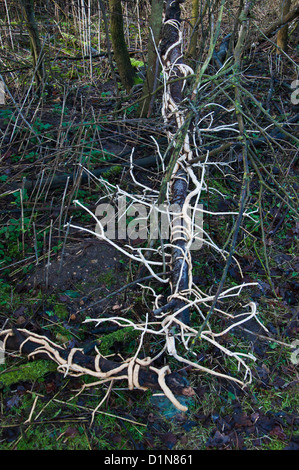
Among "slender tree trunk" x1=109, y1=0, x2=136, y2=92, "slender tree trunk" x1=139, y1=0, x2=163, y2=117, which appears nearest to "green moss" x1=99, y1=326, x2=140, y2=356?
"slender tree trunk" x1=139, y1=0, x2=163, y2=117

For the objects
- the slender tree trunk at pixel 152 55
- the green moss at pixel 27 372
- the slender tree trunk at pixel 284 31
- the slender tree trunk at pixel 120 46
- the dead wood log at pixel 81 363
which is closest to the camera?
the dead wood log at pixel 81 363

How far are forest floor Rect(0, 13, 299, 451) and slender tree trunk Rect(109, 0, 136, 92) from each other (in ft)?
2.77

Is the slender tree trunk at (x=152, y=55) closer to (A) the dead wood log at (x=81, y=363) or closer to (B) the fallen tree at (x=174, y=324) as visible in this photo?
(B) the fallen tree at (x=174, y=324)

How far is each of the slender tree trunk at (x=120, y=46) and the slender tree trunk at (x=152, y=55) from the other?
1.97 ft

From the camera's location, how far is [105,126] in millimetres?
3836

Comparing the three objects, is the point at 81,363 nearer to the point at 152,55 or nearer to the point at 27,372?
the point at 27,372

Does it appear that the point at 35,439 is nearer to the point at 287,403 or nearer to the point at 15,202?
the point at 287,403

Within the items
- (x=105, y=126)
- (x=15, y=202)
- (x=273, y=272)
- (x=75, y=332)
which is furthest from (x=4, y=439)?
(x=105, y=126)

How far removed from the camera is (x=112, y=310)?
2379 millimetres

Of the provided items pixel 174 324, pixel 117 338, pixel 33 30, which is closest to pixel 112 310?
pixel 117 338

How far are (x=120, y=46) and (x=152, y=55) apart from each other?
0.80 meters

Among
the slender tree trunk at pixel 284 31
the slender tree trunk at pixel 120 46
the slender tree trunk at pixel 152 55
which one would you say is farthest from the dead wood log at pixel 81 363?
the slender tree trunk at pixel 284 31

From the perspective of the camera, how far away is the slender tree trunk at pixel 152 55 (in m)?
3.29
